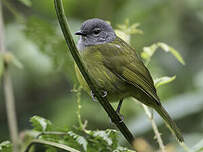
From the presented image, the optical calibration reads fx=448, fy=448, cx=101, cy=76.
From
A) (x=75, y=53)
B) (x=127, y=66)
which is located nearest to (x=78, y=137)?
(x=75, y=53)

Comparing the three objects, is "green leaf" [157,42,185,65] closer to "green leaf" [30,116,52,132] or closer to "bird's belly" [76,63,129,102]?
"bird's belly" [76,63,129,102]

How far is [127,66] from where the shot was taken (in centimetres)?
320

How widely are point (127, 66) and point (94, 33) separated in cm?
45

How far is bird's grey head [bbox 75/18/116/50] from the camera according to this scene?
3.38 m

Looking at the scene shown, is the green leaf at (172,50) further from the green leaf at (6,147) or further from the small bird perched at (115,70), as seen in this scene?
the green leaf at (6,147)

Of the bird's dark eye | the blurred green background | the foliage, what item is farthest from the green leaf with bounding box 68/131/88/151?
the blurred green background

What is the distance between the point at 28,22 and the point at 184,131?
255 cm

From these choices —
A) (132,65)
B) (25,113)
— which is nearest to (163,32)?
(25,113)

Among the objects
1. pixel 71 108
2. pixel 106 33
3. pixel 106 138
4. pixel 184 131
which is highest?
pixel 106 33

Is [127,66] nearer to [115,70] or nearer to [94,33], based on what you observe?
[115,70]

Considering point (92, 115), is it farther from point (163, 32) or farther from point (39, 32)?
point (39, 32)

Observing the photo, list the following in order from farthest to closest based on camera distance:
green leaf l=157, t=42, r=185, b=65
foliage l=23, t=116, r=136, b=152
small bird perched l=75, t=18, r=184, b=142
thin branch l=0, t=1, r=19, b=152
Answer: small bird perched l=75, t=18, r=184, b=142, green leaf l=157, t=42, r=185, b=65, foliage l=23, t=116, r=136, b=152, thin branch l=0, t=1, r=19, b=152

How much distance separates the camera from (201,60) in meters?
5.49

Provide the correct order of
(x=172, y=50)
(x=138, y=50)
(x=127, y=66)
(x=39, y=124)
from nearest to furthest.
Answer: (x=39, y=124), (x=172, y=50), (x=127, y=66), (x=138, y=50)
